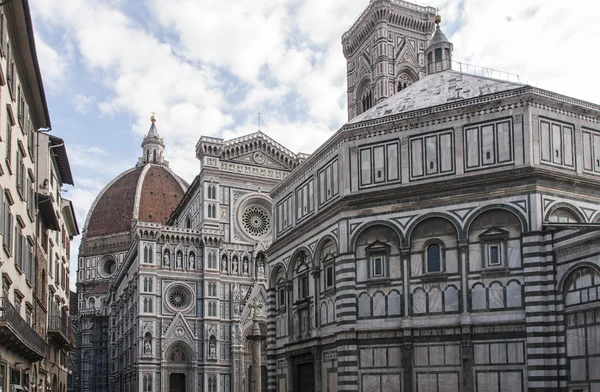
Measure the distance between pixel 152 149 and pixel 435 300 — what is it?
374 feet

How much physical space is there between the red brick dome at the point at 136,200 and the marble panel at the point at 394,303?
9499cm

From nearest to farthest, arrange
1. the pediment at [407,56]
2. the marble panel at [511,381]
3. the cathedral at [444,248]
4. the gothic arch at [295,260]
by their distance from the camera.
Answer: the cathedral at [444,248], the marble panel at [511,381], the gothic arch at [295,260], the pediment at [407,56]

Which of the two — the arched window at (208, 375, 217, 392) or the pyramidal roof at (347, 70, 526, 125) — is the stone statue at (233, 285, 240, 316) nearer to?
the arched window at (208, 375, 217, 392)

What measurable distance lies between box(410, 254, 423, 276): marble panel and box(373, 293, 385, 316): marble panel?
158cm

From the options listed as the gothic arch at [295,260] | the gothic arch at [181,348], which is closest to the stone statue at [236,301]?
the gothic arch at [181,348]

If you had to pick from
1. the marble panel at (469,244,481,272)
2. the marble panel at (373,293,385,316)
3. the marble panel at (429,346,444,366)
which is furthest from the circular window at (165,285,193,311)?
the marble panel at (469,244,481,272)

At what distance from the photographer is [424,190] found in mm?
31766

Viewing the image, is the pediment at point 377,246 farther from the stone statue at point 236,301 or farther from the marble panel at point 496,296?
the stone statue at point 236,301

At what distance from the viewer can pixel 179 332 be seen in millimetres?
72312

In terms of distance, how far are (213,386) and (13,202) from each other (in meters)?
50.9

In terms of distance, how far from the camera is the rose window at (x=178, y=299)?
73500 mm

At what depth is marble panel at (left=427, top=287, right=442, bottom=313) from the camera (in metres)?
30.9

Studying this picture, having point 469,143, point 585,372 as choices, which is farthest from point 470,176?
point 585,372

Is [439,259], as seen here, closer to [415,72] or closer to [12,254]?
[12,254]
